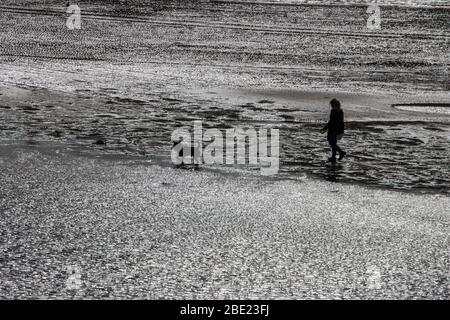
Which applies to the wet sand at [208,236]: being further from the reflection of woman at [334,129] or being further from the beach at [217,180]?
the reflection of woman at [334,129]

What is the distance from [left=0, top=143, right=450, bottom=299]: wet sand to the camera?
7938 mm

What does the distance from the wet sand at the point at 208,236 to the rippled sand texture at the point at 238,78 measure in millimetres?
1650

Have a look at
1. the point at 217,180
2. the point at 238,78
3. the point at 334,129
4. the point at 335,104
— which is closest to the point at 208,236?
the point at 217,180

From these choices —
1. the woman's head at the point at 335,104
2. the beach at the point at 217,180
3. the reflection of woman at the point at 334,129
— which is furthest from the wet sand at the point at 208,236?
the woman's head at the point at 335,104

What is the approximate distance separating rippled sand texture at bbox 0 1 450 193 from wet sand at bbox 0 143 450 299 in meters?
1.65

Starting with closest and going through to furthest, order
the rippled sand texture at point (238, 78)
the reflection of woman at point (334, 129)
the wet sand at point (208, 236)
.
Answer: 1. the wet sand at point (208, 236)
2. the reflection of woman at point (334, 129)
3. the rippled sand texture at point (238, 78)

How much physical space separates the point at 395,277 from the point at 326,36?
29.7 m

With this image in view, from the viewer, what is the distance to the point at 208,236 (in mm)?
9695

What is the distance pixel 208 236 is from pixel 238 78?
17.3m

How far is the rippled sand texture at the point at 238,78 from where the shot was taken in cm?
1605

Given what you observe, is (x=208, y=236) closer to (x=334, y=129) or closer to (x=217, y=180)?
(x=217, y=180)

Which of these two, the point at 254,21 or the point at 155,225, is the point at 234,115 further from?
the point at 254,21
